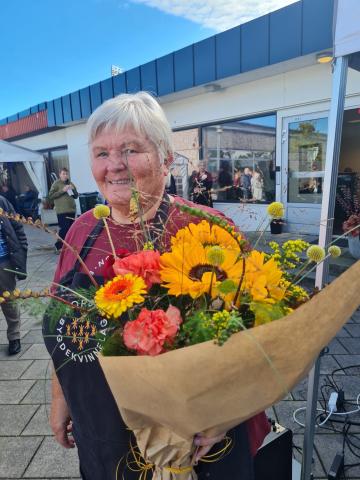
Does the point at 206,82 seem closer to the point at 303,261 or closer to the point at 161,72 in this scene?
the point at 161,72

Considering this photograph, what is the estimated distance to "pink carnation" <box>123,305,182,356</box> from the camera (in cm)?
68

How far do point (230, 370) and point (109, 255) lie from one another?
551 millimetres

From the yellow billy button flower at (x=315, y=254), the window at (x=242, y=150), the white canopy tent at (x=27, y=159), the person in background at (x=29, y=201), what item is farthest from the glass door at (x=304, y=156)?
the person in background at (x=29, y=201)

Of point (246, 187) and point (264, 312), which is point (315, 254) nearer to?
point (264, 312)

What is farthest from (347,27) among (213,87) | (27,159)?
(27,159)

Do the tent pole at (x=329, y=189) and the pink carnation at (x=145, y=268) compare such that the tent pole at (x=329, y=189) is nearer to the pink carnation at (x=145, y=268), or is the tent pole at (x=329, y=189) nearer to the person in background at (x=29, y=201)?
the pink carnation at (x=145, y=268)

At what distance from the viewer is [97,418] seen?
1.12 metres

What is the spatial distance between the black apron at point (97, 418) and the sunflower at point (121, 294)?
0.34 m

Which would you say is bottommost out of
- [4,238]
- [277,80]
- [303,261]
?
[4,238]

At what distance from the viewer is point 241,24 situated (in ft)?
23.7

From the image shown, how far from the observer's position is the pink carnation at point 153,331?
2.23ft

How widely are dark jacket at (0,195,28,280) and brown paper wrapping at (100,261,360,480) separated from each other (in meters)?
3.13

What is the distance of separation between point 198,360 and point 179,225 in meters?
0.52

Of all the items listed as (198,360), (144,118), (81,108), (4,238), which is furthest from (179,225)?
(81,108)
